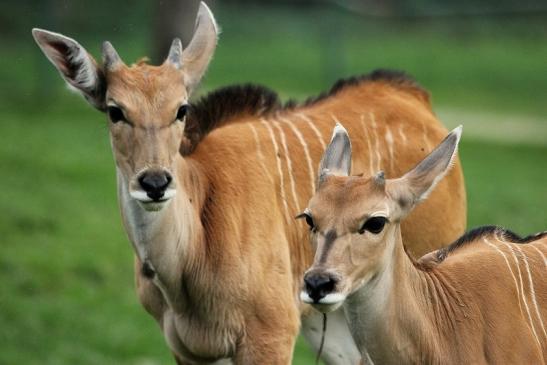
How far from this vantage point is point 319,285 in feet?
15.9

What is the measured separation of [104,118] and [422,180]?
913cm

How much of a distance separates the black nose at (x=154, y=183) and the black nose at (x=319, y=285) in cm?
107

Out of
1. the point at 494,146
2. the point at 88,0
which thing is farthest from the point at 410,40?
the point at 494,146

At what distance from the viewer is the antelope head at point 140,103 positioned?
5.70 meters

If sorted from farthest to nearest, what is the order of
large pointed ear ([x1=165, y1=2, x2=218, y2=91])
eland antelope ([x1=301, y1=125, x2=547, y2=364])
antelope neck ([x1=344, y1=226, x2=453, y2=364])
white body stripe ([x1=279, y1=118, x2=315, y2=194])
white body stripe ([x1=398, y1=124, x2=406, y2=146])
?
white body stripe ([x1=398, y1=124, x2=406, y2=146])
white body stripe ([x1=279, y1=118, x2=315, y2=194])
large pointed ear ([x1=165, y1=2, x2=218, y2=91])
antelope neck ([x1=344, y1=226, x2=453, y2=364])
eland antelope ([x1=301, y1=125, x2=547, y2=364])

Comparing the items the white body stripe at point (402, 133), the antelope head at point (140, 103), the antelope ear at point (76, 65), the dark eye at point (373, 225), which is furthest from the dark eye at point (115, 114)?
the white body stripe at point (402, 133)

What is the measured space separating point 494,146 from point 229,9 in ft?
30.7

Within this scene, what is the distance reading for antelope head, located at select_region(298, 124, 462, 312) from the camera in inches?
192

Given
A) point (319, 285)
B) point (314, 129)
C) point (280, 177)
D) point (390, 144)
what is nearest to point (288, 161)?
point (280, 177)

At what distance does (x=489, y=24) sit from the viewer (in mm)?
27125

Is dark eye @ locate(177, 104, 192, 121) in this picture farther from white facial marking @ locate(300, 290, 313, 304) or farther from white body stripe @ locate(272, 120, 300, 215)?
white facial marking @ locate(300, 290, 313, 304)

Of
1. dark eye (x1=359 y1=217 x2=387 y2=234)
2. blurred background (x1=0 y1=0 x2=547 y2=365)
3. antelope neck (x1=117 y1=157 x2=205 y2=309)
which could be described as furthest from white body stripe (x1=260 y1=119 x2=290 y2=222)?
blurred background (x1=0 y1=0 x2=547 y2=365)

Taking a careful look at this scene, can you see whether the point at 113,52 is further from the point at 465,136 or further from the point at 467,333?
the point at 465,136

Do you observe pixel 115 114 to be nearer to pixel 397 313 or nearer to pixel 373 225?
pixel 373 225
